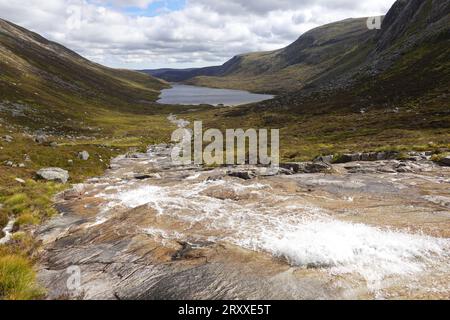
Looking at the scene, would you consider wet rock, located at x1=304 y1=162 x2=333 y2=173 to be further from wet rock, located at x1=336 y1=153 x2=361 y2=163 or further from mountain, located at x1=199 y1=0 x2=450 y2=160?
mountain, located at x1=199 y1=0 x2=450 y2=160

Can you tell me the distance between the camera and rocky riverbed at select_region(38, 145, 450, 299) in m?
11.6

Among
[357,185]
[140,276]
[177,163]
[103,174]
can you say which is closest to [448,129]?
[357,185]

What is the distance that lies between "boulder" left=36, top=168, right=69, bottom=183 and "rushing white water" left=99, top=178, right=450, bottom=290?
939cm

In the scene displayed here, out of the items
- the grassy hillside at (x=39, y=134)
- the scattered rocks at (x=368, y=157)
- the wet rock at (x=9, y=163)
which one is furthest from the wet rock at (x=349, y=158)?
the wet rock at (x=9, y=163)

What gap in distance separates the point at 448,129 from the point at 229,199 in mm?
38980

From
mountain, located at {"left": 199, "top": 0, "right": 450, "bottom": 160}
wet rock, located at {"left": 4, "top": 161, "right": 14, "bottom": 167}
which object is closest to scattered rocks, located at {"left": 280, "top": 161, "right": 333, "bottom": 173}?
mountain, located at {"left": 199, "top": 0, "right": 450, "bottom": 160}

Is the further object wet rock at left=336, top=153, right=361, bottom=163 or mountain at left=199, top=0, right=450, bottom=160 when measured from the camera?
mountain at left=199, top=0, right=450, bottom=160

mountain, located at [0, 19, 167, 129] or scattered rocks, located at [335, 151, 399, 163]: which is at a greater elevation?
mountain, located at [0, 19, 167, 129]

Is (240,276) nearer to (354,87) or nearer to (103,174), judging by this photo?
(103,174)

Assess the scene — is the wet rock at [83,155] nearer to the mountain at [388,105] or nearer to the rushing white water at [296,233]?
the rushing white water at [296,233]

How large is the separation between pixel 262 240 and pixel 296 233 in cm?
168

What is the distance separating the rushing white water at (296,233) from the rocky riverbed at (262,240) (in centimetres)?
5

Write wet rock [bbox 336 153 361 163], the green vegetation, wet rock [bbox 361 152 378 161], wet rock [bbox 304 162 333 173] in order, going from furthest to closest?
1. wet rock [bbox 336 153 361 163]
2. wet rock [bbox 361 152 378 161]
3. wet rock [bbox 304 162 333 173]
4. the green vegetation

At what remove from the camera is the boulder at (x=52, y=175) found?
30.7 metres
